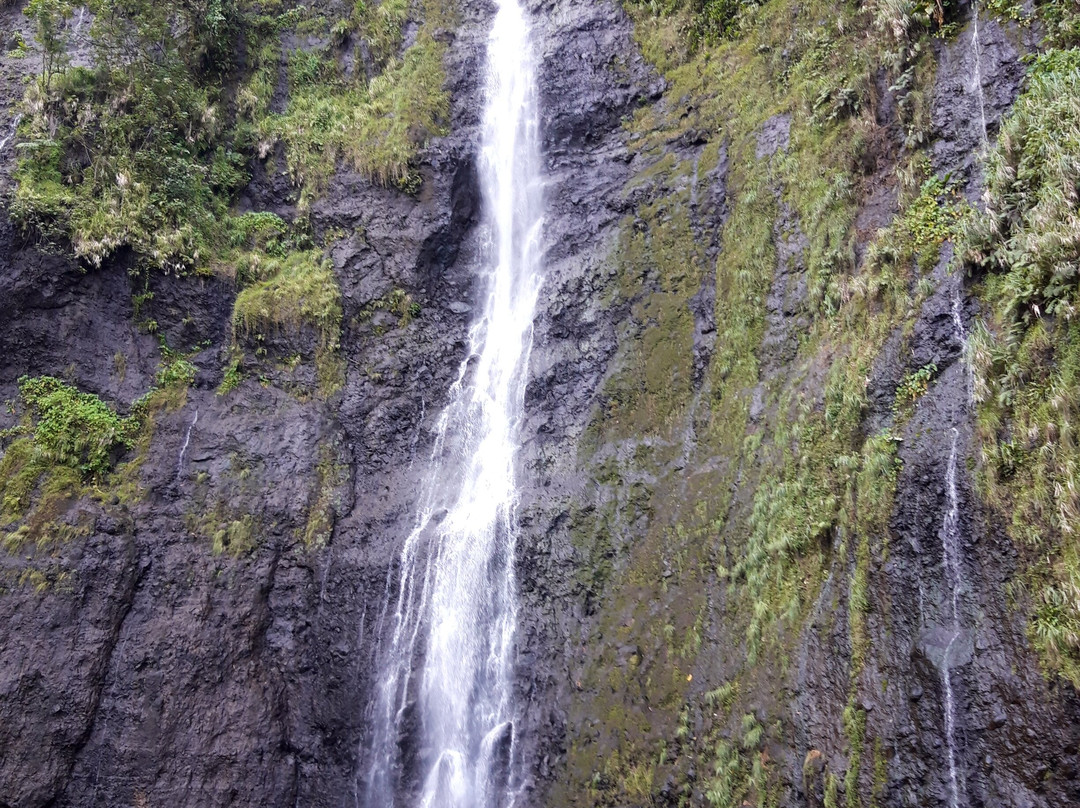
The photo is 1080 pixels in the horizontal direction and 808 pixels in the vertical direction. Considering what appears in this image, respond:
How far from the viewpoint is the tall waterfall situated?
33.2 feet

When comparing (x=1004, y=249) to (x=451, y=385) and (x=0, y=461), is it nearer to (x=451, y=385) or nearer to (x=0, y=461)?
(x=451, y=385)

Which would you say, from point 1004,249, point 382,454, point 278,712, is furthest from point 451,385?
point 1004,249

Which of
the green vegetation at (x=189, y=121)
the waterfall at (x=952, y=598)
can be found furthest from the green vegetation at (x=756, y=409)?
the green vegetation at (x=189, y=121)

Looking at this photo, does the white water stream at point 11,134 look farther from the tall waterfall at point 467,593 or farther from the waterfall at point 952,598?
the waterfall at point 952,598

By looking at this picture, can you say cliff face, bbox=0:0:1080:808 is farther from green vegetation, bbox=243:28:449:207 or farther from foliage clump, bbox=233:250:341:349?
green vegetation, bbox=243:28:449:207

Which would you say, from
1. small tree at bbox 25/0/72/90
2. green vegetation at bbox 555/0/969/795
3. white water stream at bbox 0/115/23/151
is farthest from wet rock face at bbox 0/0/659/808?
small tree at bbox 25/0/72/90

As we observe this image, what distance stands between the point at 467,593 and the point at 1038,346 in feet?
28.4

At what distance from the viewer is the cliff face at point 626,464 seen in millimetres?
6441

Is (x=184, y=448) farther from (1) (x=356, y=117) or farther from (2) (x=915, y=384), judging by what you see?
(2) (x=915, y=384)

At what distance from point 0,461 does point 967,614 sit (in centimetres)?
1442

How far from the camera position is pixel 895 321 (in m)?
7.78

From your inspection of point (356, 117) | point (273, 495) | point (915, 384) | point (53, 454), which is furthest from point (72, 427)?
point (915, 384)

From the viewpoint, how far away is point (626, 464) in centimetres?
1073

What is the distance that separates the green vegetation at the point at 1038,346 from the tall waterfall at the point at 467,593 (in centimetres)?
719
